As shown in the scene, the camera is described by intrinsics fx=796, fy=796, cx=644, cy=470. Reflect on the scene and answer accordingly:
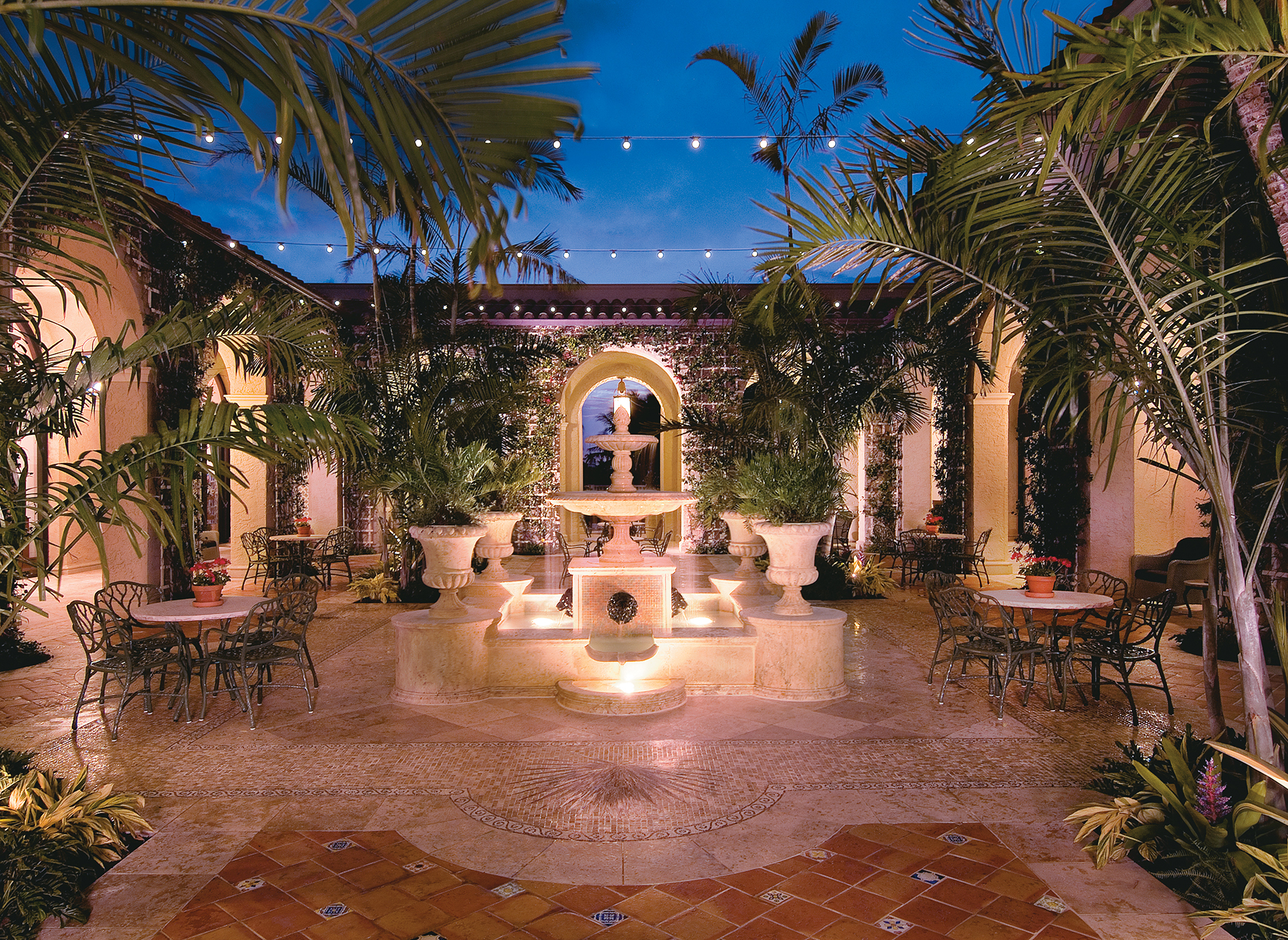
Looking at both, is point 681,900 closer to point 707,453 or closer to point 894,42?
point 707,453

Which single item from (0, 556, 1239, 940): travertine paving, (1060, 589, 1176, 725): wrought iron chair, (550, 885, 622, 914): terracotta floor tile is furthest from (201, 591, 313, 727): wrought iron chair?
(1060, 589, 1176, 725): wrought iron chair

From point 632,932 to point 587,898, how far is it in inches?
12.4

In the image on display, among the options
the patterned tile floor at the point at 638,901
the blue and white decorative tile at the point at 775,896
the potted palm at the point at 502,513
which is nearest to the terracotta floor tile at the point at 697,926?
the patterned tile floor at the point at 638,901

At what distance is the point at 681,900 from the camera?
3.24m

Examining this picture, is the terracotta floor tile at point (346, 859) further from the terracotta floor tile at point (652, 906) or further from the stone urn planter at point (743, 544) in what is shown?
the stone urn planter at point (743, 544)

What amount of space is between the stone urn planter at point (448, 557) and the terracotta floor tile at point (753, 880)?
11.8ft

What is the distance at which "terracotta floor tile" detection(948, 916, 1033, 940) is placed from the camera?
297 cm

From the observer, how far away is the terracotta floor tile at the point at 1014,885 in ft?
10.7

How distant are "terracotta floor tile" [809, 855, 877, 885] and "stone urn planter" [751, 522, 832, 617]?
2.96 meters

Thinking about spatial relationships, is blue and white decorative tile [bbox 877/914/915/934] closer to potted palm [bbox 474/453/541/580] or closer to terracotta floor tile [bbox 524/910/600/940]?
terracotta floor tile [bbox 524/910/600/940]

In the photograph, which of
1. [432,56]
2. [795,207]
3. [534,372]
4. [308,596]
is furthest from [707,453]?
[432,56]

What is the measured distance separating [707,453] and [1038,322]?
35.6ft

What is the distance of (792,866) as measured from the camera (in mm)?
3533

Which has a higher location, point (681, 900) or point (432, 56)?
point (432, 56)
